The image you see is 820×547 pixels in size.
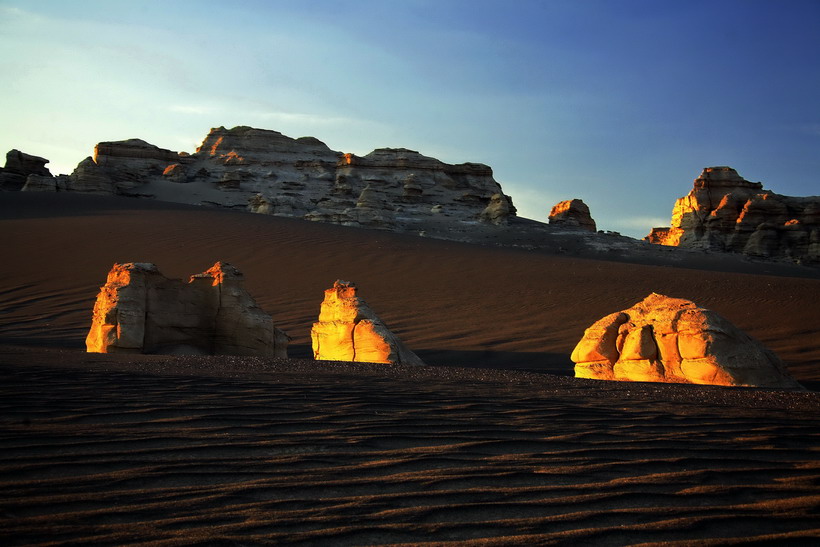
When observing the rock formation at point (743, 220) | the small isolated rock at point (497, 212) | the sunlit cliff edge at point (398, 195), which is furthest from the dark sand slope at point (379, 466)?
the rock formation at point (743, 220)

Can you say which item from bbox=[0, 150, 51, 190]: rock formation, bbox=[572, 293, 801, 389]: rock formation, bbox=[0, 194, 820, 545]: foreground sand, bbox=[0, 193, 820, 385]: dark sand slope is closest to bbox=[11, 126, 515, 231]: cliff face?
bbox=[0, 150, 51, 190]: rock formation

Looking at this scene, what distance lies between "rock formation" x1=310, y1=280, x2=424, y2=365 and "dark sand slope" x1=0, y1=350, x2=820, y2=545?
398 centimetres

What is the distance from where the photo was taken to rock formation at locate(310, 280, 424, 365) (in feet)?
32.2

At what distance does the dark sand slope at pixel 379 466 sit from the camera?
295cm

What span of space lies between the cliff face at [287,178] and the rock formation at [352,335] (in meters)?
34.4

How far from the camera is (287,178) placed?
58.2 metres

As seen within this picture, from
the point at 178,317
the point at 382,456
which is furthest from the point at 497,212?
the point at 382,456

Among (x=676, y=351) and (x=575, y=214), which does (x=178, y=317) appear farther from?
(x=575, y=214)

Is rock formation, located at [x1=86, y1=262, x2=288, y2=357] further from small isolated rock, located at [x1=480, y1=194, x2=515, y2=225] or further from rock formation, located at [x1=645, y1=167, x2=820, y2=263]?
rock formation, located at [x1=645, y1=167, x2=820, y2=263]

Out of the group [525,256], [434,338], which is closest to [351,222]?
[525,256]

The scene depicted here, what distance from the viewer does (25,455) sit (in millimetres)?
3432

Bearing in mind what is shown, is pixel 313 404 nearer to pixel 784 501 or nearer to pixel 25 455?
pixel 25 455

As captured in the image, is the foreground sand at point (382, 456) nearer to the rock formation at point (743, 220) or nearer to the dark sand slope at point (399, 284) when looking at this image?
the dark sand slope at point (399, 284)

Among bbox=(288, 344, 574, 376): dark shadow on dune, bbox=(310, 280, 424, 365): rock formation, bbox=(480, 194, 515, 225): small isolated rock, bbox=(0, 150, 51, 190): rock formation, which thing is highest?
bbox=(0, 150, 51, 190): rock formation
